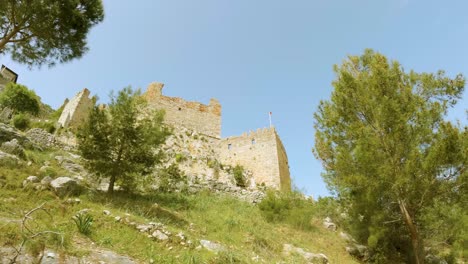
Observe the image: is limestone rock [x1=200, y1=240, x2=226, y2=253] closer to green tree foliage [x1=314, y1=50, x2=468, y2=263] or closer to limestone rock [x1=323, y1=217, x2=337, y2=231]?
green tree foliage [x1=314, y1=50, x2=468, y2=263]

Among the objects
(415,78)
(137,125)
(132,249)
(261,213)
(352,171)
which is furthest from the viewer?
(261,213)

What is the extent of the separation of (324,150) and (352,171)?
1634mm

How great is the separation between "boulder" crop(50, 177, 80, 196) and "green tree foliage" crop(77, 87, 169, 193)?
4.82 ft

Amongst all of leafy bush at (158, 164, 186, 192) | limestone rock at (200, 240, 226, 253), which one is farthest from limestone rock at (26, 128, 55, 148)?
limestone rock at (200, 240, 226, 253)

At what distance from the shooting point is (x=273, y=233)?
9.98 metres

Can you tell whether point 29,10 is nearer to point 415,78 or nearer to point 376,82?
point 376,82

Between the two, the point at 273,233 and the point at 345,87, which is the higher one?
the point at 345,87

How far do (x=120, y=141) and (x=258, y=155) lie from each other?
1062cm

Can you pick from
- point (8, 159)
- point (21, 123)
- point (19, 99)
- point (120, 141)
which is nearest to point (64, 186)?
point (8, 159)

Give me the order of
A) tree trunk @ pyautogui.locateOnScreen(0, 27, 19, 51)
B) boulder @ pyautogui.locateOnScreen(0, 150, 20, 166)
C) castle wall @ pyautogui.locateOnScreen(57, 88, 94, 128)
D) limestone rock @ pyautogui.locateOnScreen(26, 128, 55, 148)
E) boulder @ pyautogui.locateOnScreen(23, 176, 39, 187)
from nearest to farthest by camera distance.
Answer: boulder @ pyautogui.locateOnScreen(23, 176, 39, 187), boulder @ pyautogui.locateOnScreen(0, 150, 20, 166), tree trunk @ pyautogui.locateOnScreen(0, 27, 19, 51), limestone rock @ pyautogui.locateOnScreen(26, 128, 55, 148), castle wall @ pyautogui.locateOnScreen(57, 88, 94, 128)

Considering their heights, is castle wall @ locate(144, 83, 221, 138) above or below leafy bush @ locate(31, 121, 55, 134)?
above

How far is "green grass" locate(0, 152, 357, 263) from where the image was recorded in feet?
18.5

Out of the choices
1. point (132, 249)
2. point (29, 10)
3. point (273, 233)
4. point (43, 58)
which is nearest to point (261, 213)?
point (273, 233)

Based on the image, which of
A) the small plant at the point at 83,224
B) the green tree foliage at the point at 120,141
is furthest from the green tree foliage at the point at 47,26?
the small plant at the point at 83,224
